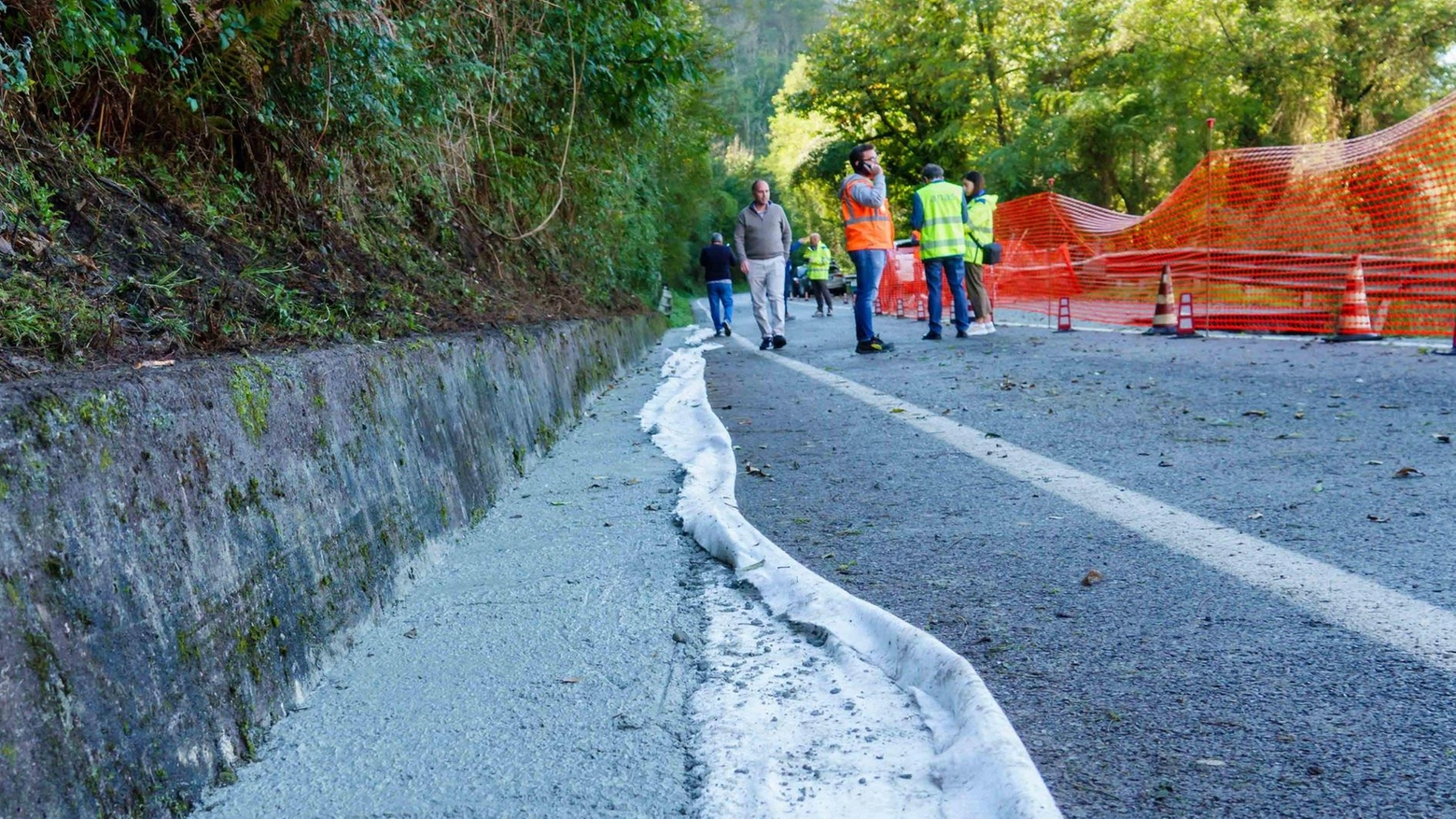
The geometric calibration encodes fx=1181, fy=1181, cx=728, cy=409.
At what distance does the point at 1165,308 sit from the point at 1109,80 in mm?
24288

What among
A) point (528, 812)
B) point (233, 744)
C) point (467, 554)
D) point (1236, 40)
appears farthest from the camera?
point (1236, 40)

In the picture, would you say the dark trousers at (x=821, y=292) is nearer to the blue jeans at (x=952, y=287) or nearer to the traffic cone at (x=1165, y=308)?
the blue jeans at (x=952, y=287)

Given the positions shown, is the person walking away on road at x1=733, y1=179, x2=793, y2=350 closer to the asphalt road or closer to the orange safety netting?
the orange safety netting

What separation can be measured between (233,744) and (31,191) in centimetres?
184

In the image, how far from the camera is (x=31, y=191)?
3195mm

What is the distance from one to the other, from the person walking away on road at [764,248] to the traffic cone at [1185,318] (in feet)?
15.0

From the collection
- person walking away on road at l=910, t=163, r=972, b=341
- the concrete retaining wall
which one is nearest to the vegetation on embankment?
the concrete retaining wall

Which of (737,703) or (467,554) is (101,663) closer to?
(737,703)

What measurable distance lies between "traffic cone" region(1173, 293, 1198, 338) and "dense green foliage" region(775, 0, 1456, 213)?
15627mm

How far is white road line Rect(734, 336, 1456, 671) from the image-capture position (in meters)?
2.75

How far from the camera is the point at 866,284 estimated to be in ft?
41.6

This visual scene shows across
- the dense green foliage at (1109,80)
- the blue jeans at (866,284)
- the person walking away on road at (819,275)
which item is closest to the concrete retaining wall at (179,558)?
the blue jeans at (866,284)

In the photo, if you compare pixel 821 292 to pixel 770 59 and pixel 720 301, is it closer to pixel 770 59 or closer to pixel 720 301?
pixel 720 301

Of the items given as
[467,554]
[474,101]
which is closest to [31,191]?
[467,554]
